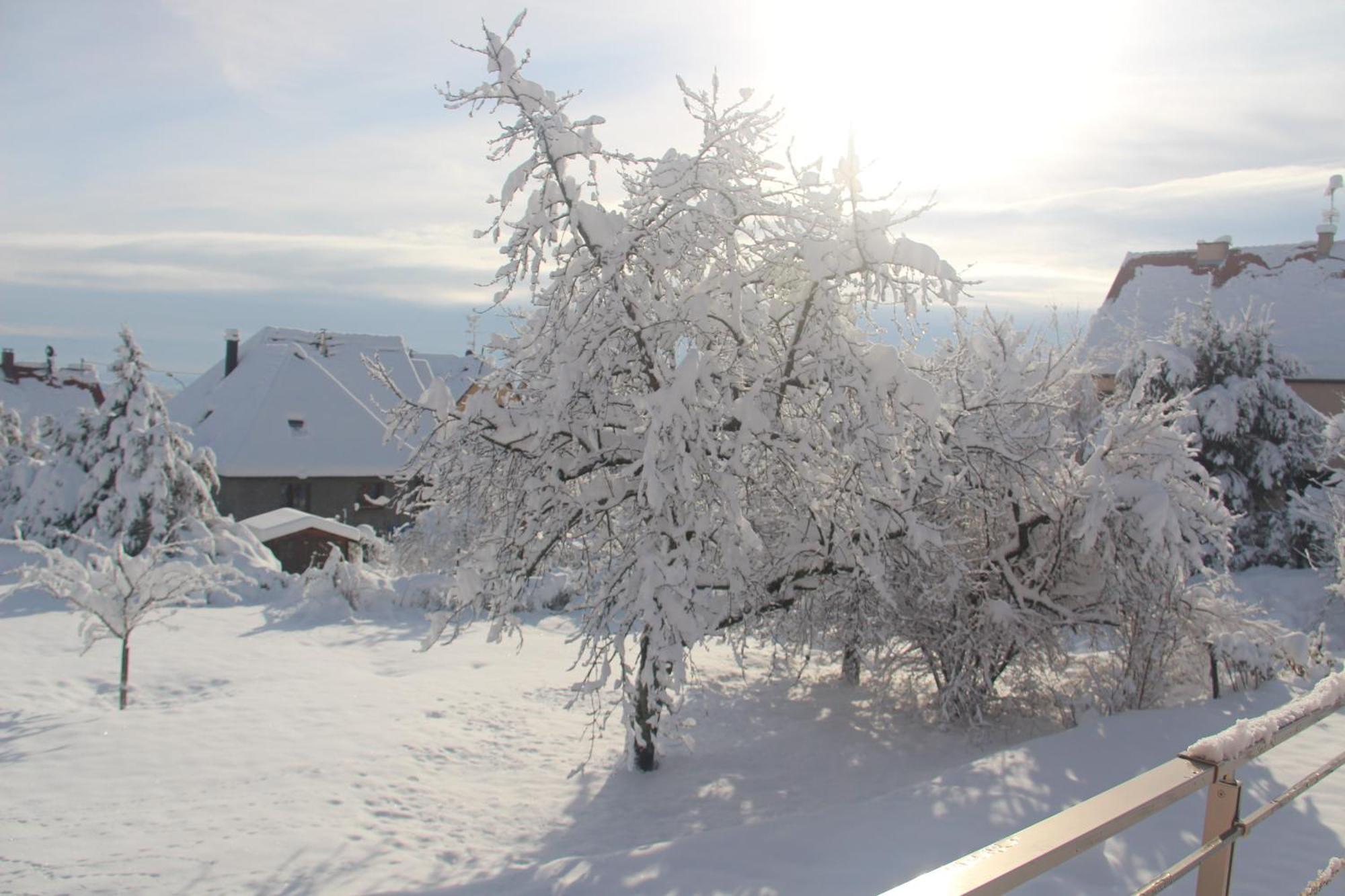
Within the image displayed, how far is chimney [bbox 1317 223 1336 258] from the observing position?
27.2m

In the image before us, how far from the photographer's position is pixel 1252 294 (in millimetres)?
A: 27078

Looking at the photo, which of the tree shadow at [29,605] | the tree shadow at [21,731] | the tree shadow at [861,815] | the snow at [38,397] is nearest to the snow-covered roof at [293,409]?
the tree shadow at [29,605]

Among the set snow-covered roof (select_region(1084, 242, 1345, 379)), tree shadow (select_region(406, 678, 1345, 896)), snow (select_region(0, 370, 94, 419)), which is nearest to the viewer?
tree shadow (select_region(406, 678, 1345, 896))

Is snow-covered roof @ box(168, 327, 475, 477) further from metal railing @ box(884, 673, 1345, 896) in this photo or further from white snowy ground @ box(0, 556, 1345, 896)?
metal railing @ box(884, 673, 1345, 896)

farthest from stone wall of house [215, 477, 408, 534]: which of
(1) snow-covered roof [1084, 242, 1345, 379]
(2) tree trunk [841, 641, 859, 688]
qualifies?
(1) snow-covered roof [1084, 242, 1345, 379]

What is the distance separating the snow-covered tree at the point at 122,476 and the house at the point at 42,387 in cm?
2545

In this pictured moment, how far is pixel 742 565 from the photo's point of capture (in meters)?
6.83

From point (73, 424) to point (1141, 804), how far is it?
88.0 feet

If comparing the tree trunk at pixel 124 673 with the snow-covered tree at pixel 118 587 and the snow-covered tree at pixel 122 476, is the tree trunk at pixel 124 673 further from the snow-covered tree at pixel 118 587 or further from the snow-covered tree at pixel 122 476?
the snow-covered tree at pixel 122 476

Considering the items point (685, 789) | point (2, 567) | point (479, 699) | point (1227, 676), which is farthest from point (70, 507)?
point (1227, 676)

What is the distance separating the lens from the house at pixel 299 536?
21531 mm

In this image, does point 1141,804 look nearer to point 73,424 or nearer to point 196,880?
point 196,880

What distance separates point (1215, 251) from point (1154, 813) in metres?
31.7

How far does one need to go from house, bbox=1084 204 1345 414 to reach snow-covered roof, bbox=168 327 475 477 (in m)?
21.1
